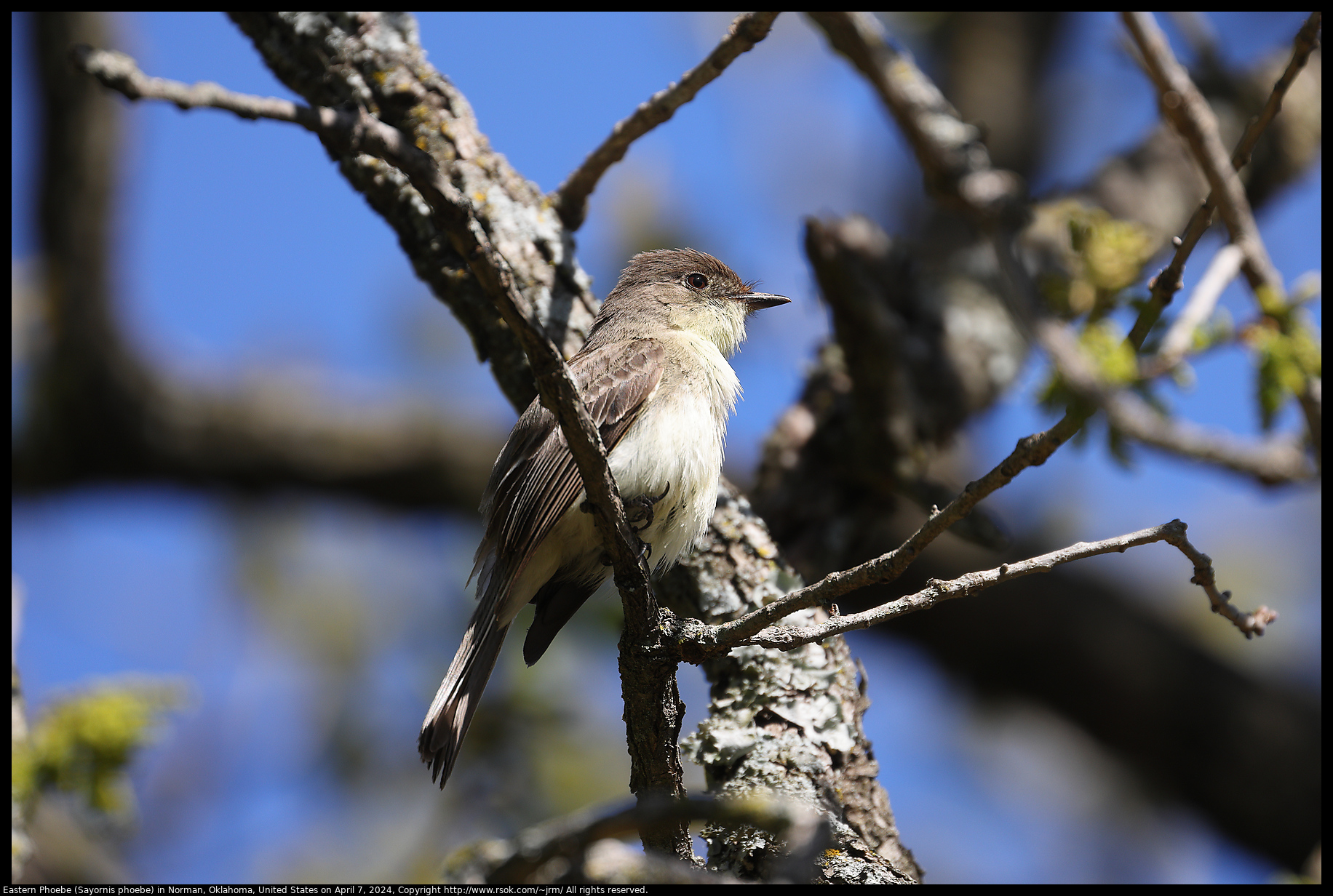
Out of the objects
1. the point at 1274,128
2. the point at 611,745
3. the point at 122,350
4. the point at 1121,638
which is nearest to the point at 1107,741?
the point at 1121,638

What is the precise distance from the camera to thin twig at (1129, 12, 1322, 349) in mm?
2443

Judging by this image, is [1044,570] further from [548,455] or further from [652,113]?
[652,113]

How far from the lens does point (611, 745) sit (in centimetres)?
845

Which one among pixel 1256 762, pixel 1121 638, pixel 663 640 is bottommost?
pixel 663 640

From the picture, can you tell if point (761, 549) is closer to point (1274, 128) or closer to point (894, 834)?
point (894, 834)

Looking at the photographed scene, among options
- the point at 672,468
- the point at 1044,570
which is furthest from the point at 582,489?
the point at 1044,570

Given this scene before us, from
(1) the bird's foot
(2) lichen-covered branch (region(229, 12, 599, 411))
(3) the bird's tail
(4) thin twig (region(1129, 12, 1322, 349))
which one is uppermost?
(2) lichen-covered branch (region(229, 12, 599, 411))

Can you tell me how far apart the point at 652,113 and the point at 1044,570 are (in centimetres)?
237

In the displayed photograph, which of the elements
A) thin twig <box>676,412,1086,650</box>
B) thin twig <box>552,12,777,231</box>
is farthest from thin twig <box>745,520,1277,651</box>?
thin twig <box>552,12,777,231</box>

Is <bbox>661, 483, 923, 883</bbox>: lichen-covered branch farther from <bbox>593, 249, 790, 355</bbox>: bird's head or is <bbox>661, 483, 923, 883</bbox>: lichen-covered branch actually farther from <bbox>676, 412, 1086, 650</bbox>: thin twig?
<bbox>593, 249, 790, 355</bbox>: bird's head

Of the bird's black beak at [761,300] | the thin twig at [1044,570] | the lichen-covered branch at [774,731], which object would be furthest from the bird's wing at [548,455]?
the thin twig at [1044,570]

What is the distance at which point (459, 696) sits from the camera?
3977 mm

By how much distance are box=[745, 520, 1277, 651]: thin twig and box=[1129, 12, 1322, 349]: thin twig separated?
49 centimetres

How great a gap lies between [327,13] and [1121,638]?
277 inches
